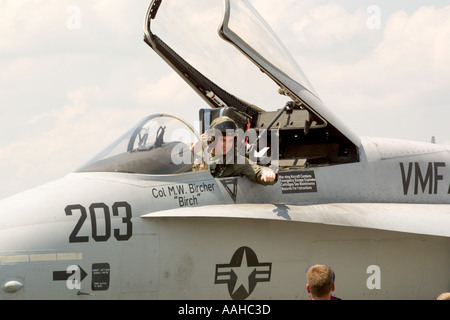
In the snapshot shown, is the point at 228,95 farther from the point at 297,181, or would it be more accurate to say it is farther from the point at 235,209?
the point at 235,209

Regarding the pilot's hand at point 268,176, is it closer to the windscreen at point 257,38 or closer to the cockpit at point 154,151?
the cockpit at point 154,151

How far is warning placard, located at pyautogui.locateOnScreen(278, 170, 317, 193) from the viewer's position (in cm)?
918

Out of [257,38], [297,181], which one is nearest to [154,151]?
[297,181]

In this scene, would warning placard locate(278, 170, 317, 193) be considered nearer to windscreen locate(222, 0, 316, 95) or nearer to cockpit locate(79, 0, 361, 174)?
cockpit locate(79, 0, 361, 174)

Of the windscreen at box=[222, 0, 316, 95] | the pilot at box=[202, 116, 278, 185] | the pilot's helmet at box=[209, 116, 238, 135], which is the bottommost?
the pilot at box=[202, 116, 278, 185]

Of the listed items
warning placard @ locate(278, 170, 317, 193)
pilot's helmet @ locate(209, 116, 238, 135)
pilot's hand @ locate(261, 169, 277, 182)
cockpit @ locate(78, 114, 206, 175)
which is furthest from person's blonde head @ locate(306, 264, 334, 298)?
pilot's helmet @ locate(209, 116, 238, 135)

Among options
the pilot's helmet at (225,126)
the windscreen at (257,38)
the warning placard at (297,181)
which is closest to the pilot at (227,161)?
the pilot's helmet at (225,126)

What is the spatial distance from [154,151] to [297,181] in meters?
1.96

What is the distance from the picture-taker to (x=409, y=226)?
9125 millimetres

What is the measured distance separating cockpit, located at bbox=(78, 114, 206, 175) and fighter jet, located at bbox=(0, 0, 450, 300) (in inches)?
0.6

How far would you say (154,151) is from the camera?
28.6ft

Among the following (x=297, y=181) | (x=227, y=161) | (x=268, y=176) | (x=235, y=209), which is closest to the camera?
(x=235, y=209)
